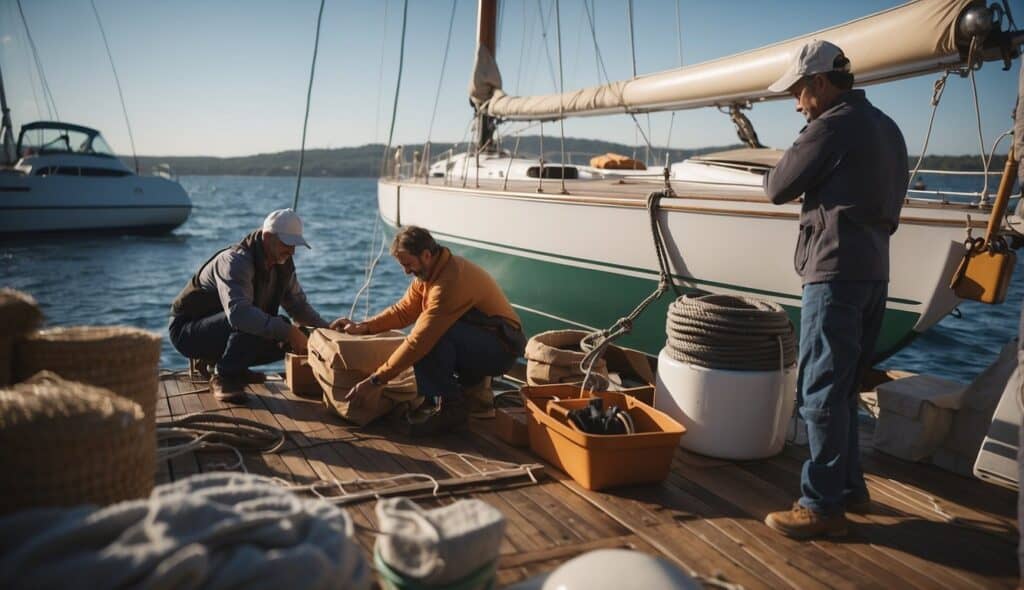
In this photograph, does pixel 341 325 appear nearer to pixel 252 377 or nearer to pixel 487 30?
pixel 252 377

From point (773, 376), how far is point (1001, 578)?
125 centimetres

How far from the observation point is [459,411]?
13.3ft

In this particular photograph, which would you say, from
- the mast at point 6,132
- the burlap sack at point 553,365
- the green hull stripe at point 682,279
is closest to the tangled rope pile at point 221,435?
the burlap sack at point 553,365

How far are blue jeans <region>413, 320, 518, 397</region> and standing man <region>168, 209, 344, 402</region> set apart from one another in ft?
3.12

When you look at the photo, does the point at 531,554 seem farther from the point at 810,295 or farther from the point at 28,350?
the point at 28,350

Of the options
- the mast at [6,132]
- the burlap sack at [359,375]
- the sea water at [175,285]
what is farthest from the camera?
the mast at [6,132]

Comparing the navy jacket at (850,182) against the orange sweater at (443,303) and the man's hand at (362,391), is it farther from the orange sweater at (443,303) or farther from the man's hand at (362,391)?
the man's hand at (362,391)

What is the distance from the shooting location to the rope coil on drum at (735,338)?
3.61 meters

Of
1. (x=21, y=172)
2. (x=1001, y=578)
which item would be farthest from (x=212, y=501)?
(x=21, y=172)

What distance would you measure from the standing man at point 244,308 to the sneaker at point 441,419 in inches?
37.4

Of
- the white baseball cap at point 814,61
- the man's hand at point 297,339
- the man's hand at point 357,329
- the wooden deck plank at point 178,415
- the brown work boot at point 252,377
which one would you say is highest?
the white baseball cap at point 814,61

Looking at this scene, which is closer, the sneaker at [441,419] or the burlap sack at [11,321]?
the burlap sack at [11,321]

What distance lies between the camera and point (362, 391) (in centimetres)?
389

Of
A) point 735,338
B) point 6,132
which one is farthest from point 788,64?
point 6,132
